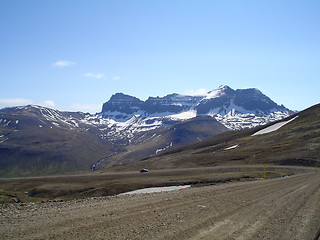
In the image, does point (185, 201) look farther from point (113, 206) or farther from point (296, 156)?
point (296, 156)

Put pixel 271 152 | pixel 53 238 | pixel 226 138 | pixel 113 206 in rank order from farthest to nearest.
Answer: pixel 226 138 → pixel 271 152 → pixel 113 206 → pixel 53 238

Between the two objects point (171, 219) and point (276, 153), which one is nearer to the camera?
point (171, 219)

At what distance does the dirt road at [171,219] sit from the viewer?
16797mm

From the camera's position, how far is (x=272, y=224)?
1981 centimetres

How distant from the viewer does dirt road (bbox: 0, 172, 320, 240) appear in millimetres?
16797

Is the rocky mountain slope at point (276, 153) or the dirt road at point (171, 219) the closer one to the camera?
the dirt road at point (171, 219)

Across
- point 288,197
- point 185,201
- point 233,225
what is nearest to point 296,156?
point 288,197

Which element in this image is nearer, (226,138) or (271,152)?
(271,152)

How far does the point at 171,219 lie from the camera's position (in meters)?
20.1

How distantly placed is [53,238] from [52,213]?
6.53 meters

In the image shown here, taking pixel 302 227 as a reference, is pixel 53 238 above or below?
above

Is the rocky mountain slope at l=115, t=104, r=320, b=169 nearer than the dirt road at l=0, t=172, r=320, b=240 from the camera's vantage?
No

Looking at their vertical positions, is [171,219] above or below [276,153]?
above

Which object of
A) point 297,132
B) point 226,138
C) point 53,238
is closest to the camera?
point 53,238
